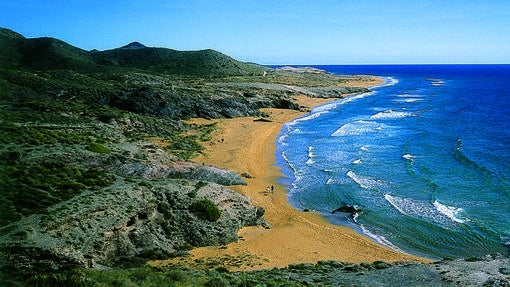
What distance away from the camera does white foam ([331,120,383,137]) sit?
7844 centimetres

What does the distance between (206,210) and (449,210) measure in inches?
883

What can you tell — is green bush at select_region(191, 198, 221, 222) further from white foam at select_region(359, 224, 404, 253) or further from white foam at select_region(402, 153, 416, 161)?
white foam at select_region(402, 153, 416, 161)

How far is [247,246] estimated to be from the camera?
2984cm

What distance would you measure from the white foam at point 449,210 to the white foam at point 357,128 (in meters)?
36.7

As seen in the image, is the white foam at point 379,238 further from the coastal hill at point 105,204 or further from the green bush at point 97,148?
the green bush at point 97,148

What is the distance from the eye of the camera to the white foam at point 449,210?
121ft

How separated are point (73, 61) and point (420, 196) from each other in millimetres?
116902

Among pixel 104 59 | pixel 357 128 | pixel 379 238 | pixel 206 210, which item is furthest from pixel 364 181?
pixel 104 59

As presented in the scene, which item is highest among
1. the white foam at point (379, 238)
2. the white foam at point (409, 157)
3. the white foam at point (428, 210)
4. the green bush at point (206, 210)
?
the green bush at point (206, 210)

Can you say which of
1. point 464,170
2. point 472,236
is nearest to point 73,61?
point 464,170

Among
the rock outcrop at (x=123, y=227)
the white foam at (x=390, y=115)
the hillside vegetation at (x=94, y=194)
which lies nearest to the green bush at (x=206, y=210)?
the hillside vegetation at (x=94, y=194)

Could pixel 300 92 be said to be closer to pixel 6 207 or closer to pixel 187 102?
pixel 187 102

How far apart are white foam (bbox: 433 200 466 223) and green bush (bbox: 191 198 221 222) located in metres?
20.4

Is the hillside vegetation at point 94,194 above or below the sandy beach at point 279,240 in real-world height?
above
